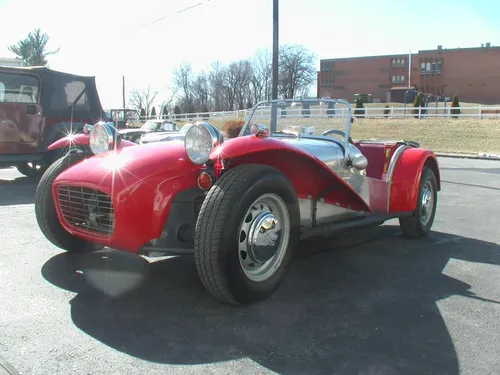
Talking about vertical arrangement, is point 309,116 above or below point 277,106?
below

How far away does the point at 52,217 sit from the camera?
3896 millimetres

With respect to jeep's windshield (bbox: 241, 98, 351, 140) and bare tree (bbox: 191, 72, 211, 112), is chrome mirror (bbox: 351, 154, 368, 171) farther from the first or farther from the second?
bare tree (bbox: 191, 72, 211, 112)

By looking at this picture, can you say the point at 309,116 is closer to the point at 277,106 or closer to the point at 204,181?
the point at 277,106

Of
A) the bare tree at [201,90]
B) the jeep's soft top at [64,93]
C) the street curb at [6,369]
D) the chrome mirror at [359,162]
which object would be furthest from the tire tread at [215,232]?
the bare tree at [201,90]

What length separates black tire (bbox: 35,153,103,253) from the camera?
12.8 ft

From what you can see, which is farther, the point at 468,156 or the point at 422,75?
the point at 422,75

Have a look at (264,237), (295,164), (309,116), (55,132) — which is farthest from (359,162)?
(55,132)

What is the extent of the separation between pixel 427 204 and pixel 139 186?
12.1 feet

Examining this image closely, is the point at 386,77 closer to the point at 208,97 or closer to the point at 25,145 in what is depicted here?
the point at 208,97

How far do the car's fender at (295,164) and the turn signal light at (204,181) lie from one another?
111 mm

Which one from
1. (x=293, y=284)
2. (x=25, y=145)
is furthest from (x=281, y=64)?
(x=293, y=284)

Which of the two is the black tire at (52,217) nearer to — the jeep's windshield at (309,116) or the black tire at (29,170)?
the jeep's windshield at (309,116)


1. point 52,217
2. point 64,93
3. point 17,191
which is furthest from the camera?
point 64,93

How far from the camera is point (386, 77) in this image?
69.1m
